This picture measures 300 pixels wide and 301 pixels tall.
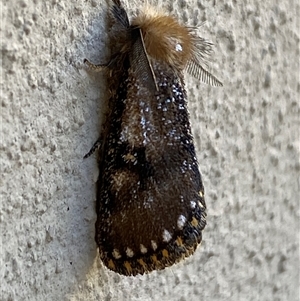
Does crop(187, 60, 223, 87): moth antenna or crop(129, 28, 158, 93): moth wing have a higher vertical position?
crop(129, 28, 158, 93): moth wing

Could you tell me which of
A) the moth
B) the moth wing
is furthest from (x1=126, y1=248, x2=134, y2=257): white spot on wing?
the moth wing

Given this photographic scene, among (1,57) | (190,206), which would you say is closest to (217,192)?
(190,206)

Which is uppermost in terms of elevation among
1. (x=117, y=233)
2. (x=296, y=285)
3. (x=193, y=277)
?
(x=117, y=233)

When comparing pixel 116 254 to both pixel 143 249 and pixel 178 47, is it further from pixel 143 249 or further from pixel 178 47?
pixel 178 47

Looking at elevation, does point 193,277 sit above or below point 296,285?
above

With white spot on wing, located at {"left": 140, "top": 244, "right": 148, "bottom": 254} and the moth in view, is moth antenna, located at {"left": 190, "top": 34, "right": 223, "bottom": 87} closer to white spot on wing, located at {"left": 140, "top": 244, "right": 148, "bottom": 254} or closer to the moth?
the moth

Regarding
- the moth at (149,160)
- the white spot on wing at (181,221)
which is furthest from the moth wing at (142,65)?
the white spot on wing at (181,221)

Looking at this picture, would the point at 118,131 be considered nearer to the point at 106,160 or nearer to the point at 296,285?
the point at 106,160
